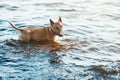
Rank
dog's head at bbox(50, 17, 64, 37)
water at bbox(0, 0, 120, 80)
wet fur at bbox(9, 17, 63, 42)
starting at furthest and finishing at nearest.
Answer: wet fur at bbox(9, 17, 63, 42), dog's head at bbox(50, 17, 64, 37), water at bbox(0, 0, 120, 80)

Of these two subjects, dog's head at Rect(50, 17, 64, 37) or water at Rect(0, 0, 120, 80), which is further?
dog's head at Rect(50, 17, 64, 37)

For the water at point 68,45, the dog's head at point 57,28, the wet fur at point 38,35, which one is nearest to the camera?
the water at point 68,45

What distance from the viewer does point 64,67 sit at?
29.5 ft

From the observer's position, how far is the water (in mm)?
8602

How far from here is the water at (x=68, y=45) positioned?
8.60 m

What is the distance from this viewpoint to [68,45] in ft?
36.4

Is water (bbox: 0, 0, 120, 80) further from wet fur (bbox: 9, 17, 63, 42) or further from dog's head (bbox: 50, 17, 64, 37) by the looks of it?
dog's head (bbox: 50, 17, 64, 37)

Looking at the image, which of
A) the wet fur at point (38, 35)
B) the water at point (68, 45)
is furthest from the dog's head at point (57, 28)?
the water at point (68, 45)

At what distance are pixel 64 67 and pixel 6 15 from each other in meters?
6.52

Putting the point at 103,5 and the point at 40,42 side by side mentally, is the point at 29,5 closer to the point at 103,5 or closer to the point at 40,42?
the point at 103,5

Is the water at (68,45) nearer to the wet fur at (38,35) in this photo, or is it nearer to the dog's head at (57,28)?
the wet fur at (38,35)

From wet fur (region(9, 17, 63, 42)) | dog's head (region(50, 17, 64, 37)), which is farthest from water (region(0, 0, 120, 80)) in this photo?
dog's head (region(50, 17, 64, 37))

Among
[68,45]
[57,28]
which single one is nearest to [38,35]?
[57,28]

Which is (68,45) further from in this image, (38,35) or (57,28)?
(38,35)
